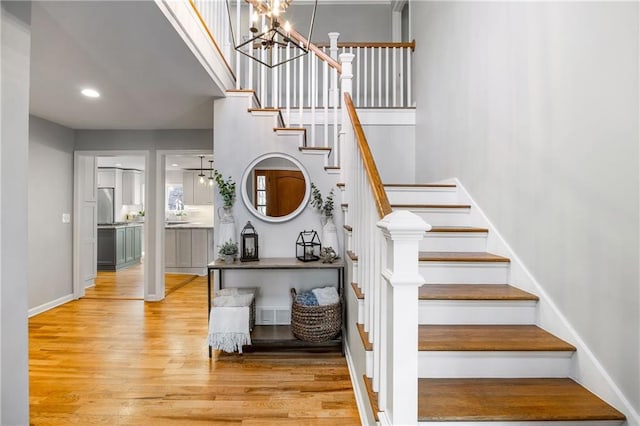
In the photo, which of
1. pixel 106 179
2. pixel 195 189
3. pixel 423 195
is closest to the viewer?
pixel 423 195

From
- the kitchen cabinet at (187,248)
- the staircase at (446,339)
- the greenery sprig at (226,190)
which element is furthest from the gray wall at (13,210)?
the kitchen cabinet at (187,248)

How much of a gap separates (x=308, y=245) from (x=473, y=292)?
5.40 feet

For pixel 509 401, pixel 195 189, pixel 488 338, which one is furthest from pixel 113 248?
pixel 509 401

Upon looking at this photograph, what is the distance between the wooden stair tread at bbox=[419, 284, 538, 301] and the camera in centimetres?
188

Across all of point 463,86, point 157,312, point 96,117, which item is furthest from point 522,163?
point 96,117

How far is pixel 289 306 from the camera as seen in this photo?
134 inches

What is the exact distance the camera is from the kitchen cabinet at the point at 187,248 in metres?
6.51

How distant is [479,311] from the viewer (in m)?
1.90

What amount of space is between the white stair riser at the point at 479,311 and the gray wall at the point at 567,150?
187mm

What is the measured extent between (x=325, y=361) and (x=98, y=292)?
3976mm

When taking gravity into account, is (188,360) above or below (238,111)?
below

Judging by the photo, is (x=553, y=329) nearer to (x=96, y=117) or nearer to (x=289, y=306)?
(x=289, y=306)

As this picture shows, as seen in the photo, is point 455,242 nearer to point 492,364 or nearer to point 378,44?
point 492,364

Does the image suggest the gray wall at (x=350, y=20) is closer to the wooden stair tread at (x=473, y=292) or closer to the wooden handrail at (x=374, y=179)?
the wooden handrail at (x=374, y=179)
